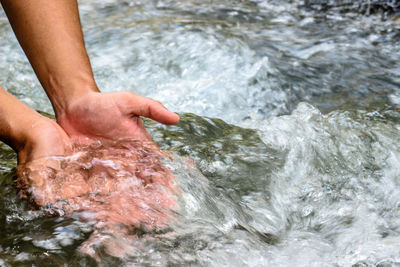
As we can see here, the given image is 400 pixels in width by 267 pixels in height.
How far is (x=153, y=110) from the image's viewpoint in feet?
6.63

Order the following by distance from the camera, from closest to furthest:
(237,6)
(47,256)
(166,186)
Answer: (47,256), (166,186), (237,6)

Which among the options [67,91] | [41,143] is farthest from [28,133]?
[67,91]

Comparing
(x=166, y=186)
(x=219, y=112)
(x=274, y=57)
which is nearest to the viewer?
(x=166, y=186)

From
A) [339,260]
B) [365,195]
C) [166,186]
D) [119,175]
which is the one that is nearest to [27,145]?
[119,175]

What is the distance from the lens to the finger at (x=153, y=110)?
6.57 feet

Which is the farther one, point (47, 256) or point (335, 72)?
point (335, 72)

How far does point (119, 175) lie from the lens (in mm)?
1914

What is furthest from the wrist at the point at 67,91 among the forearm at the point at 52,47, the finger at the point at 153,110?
the finger at the point at 153,110

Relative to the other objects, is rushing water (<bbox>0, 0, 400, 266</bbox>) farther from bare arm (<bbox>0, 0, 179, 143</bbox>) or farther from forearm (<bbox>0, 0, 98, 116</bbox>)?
forearm (<bbox>0, 0, 98, 116</bbox>)

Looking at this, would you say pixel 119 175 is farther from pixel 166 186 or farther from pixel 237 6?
pixel 237 6

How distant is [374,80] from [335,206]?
1.98 metres

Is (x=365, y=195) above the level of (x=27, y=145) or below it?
below

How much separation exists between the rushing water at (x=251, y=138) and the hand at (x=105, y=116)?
251 mm

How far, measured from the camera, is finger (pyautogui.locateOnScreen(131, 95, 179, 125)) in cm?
200
